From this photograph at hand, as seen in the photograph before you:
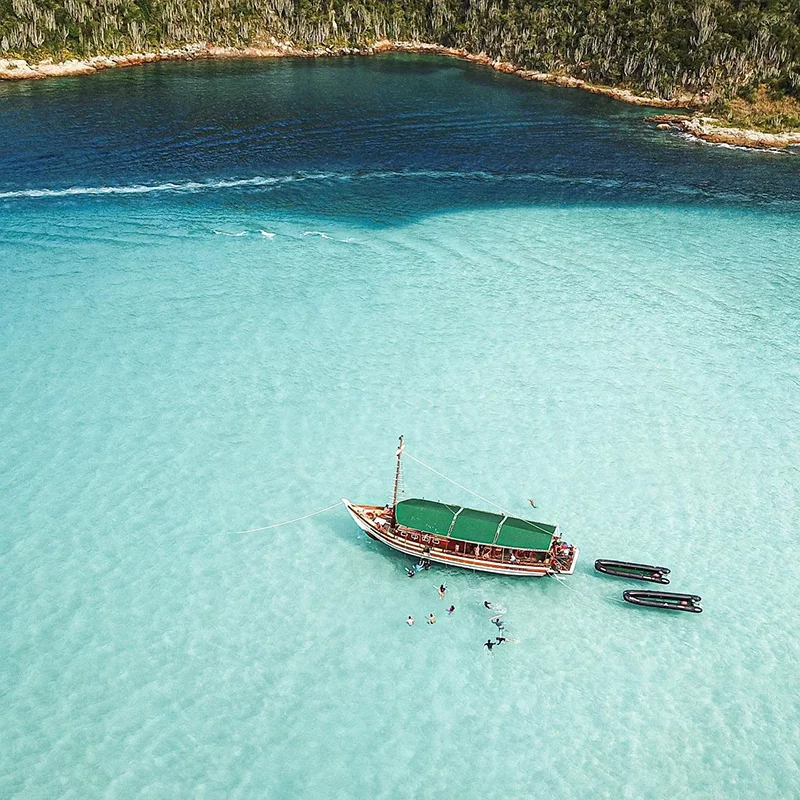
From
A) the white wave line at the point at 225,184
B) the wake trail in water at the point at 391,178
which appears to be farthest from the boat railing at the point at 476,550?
the white wave line at the point at 225,184

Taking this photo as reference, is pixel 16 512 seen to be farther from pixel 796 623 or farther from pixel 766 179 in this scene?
pixel 766 179

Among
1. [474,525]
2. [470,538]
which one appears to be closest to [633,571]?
[474,525]

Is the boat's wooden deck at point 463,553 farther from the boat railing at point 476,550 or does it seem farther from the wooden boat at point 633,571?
the wooden boat at point 633,571

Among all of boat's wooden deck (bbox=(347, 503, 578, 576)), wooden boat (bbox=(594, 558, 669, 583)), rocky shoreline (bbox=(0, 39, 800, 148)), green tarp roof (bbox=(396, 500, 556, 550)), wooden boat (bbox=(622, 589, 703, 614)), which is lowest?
wooden boat (bbox=(622, 589, 703, 614))

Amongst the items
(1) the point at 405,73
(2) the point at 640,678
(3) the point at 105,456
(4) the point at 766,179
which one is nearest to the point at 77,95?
(1) the point at 405,73

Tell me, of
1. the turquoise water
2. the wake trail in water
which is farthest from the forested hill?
the turquoise water

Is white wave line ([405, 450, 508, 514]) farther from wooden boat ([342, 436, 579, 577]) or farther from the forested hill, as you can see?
the forested hill

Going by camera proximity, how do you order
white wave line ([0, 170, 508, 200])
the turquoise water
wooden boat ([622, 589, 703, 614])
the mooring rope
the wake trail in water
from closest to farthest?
the turquoise water
wooden boat ([622, 589, 703, 614])
the mooring rope
white wave line ([0, 170, 508, 200])
the wake trail in water
